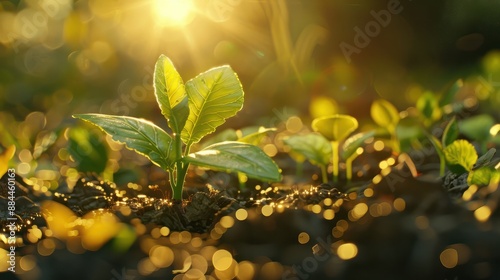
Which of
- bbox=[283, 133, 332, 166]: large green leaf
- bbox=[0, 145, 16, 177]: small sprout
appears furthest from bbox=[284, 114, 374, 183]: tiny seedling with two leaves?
bbox=[0, 145, 16, 177]: small sprout

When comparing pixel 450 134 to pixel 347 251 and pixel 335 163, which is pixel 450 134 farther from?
pixel 347 251

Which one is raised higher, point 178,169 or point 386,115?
point 386,115

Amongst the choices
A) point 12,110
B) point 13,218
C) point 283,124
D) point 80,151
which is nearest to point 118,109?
point 12,110

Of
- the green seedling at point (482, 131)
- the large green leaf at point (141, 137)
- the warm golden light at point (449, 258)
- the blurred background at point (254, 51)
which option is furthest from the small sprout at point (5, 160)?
the green seedling at point (482, 131)

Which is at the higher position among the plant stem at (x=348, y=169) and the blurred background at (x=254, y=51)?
the blurred background at (x=254, y=51)

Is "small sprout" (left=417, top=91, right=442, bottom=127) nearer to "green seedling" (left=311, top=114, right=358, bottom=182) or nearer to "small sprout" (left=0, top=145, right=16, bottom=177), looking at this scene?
"green seedling" (left=311, top=114, right=358, bottom=182)

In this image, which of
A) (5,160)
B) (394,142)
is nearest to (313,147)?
(394,142)

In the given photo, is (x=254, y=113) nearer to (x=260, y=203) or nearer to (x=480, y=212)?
(x=260, y=203)

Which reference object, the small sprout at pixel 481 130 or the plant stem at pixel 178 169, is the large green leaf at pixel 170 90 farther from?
the small sprout at pixel 481 130
